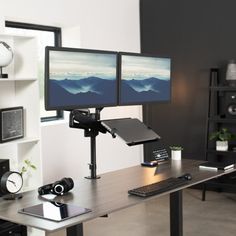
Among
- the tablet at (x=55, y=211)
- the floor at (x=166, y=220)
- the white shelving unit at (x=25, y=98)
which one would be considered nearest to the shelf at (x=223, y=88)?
the floor at (x=166, y=220)

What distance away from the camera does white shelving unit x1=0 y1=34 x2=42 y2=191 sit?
12.4ft

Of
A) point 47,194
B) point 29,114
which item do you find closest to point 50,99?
point 47,194

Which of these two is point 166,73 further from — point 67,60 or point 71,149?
point 71,149

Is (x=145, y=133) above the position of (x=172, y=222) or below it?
above

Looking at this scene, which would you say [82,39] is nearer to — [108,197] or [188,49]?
[188,49]

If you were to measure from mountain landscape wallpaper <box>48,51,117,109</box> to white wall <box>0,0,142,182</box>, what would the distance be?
1687 millimetres

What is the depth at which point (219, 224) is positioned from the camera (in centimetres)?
432

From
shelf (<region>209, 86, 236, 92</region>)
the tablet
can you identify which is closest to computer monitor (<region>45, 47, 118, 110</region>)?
the tablet

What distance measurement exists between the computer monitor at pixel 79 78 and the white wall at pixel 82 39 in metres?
1.69

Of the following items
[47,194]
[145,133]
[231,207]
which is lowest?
[231,207]

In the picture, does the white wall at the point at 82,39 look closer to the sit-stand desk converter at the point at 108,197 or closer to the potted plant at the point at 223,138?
the potted plant at the point at 223,138

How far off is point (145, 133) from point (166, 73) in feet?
1.80

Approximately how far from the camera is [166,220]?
4488 mm

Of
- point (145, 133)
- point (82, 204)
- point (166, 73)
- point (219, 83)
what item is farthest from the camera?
point (219, 83)
